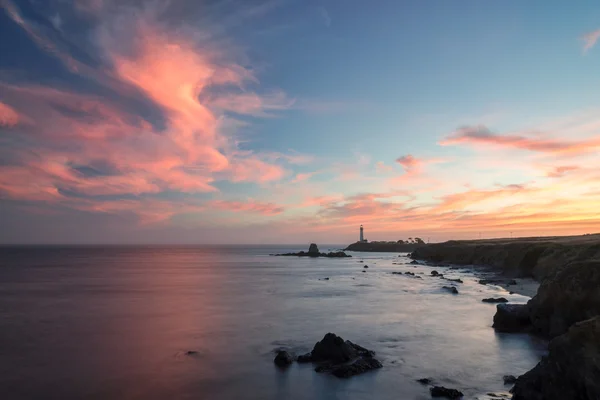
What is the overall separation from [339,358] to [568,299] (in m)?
13.4

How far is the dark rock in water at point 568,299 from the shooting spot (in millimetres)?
21408

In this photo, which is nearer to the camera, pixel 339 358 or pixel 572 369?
pixel 572 369

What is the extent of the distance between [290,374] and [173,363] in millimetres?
7304

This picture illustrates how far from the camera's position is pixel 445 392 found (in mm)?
16156

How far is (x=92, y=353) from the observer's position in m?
24.6

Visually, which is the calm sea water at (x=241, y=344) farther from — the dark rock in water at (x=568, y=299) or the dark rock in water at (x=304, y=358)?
the dark rock in water at (x=568, y=299)

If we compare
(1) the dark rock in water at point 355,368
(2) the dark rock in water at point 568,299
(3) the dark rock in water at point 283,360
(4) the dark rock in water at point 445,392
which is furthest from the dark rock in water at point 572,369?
(3) the dark rock in water at point 283,360

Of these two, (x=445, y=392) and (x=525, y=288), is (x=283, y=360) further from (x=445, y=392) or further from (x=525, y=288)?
(x=525, y=288)

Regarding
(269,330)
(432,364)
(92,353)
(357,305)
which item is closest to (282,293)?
(357,305)

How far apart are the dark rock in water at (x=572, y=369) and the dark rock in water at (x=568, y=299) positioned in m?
10.7

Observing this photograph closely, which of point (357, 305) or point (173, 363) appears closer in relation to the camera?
point (173, 363)

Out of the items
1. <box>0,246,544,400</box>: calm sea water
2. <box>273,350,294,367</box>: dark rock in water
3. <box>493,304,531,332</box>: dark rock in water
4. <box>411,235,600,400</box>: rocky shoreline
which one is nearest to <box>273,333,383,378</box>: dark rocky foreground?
<box>273,350,294,367</box>: dark rock in water

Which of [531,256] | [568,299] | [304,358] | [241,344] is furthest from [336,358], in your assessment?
[531,256]

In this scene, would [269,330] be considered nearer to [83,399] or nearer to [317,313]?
[317,313]
